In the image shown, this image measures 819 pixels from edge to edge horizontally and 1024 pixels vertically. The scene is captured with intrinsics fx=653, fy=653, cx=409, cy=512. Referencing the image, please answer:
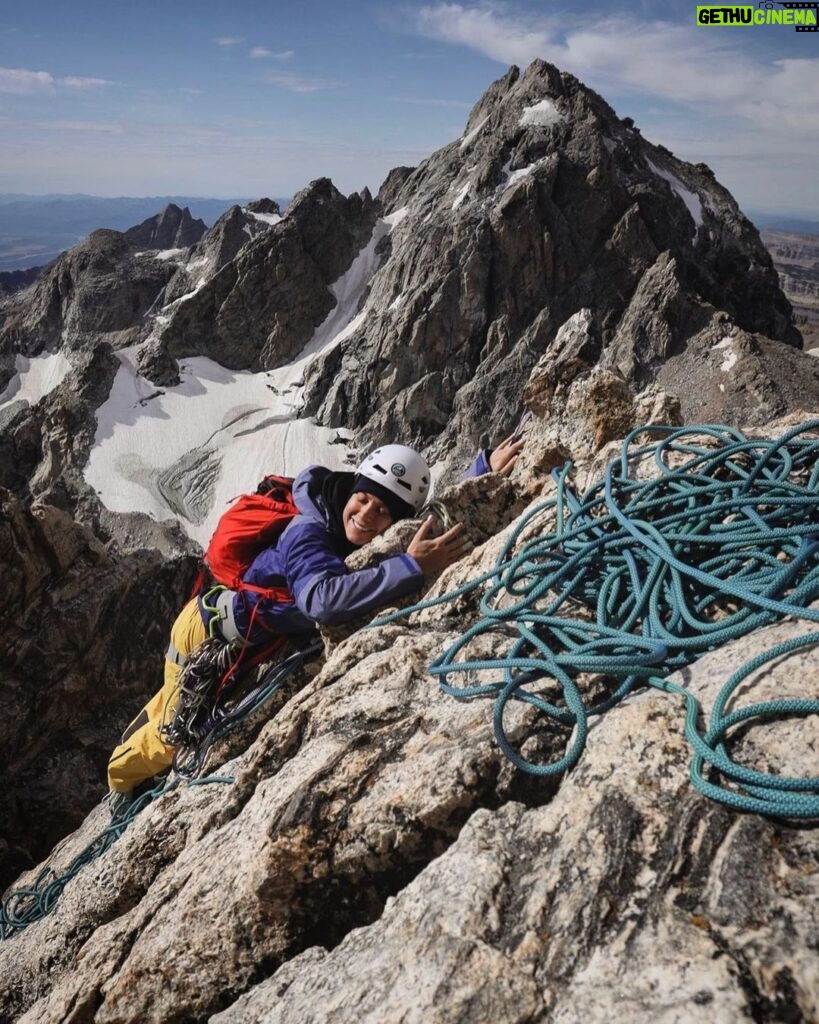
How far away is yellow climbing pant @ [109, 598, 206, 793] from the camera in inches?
269

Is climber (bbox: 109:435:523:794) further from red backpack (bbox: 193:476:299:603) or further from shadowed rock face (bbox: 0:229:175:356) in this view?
shadowed rock face (bbox: 0:229:175:356)

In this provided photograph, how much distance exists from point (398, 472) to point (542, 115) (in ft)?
→ 324

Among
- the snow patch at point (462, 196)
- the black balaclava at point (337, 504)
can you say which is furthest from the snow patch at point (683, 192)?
the black balaclava at point (337, 504)

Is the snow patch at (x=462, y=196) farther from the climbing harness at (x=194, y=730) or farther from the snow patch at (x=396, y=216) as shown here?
the climbing harness at (x=194, y=730)

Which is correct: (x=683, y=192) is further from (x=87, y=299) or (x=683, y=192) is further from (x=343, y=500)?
(x=343, y=500)

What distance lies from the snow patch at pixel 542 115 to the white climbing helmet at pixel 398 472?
95.1 m

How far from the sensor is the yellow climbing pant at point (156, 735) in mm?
6836

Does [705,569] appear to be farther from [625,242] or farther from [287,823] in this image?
[625,242]

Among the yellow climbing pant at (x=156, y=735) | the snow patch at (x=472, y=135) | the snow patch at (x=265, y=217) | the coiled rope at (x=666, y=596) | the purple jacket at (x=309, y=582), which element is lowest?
the yellow climbing pant at (x=156, y=735)

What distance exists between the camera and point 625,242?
3091 inches

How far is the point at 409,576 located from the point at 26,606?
47.4 feet

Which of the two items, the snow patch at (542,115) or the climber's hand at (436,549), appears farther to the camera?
the snow patch at (542,115)

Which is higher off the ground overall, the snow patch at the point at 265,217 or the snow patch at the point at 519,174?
the snow patch at the point at 519,174

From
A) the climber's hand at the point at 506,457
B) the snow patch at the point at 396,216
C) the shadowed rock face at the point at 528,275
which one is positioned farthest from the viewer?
the snow patch at the point at 396,216
